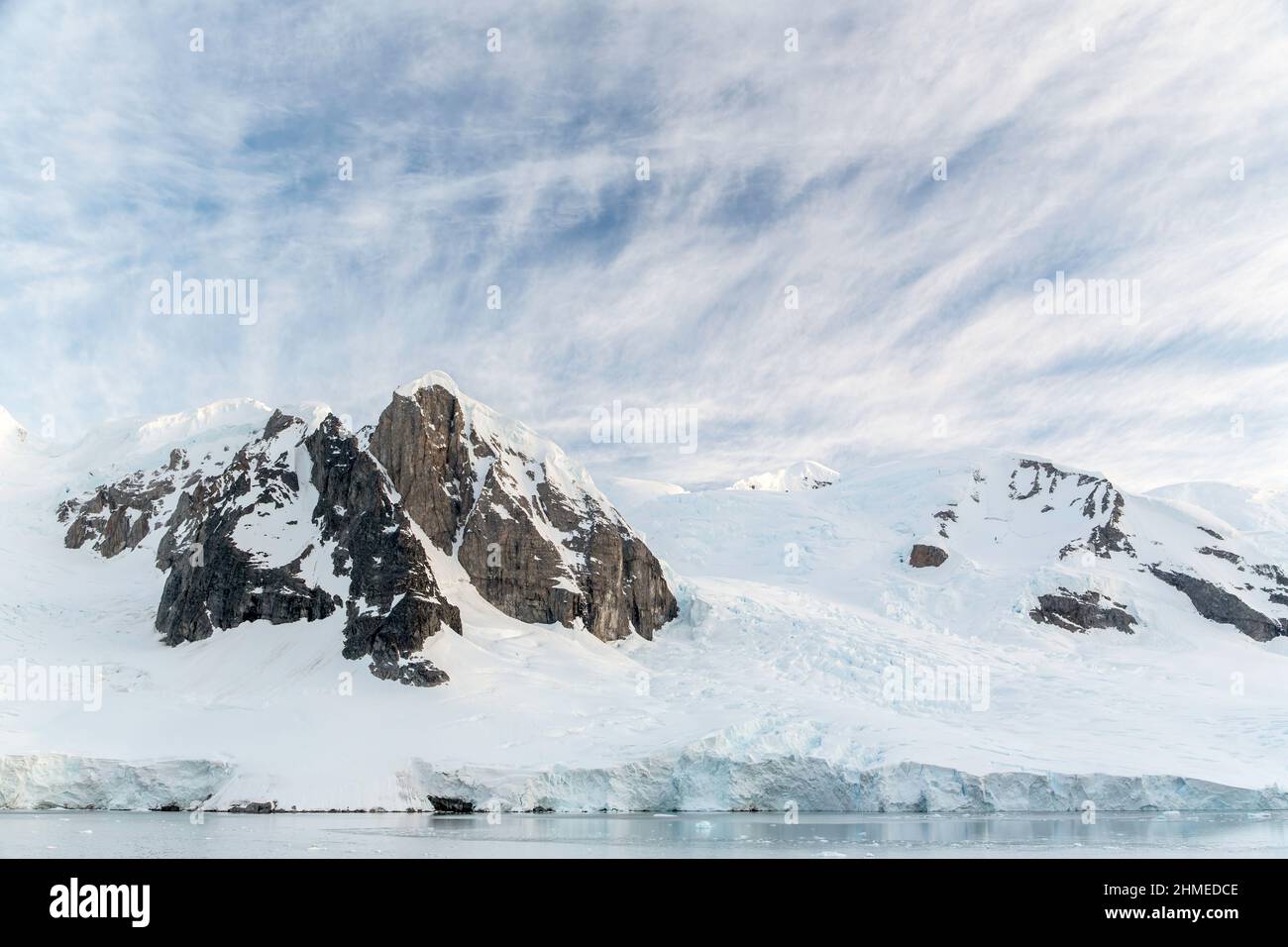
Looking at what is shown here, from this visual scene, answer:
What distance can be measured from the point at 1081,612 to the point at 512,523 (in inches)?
2472

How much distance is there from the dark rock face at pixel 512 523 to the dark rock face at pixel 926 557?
119ft

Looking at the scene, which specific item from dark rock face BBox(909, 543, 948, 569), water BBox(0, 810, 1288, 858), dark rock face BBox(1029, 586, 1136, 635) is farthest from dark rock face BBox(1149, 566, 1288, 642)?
water BBox(0, 810, 1288, 858)

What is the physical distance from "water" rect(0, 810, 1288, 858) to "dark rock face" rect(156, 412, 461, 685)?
82.6 feet

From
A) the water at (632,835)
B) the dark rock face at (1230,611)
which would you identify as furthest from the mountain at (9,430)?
the dark rock face at (1230,611)

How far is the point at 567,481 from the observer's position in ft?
350

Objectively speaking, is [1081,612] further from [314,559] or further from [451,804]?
[314,559]

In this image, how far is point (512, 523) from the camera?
9694 cm

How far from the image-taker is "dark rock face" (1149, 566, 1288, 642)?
116562 millimetres

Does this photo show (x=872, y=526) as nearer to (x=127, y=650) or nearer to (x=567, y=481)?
(x=567, y=481)

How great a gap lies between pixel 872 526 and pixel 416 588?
239 ft

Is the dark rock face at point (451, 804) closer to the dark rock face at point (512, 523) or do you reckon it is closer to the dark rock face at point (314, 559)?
the dark rock face at point (314, 559)

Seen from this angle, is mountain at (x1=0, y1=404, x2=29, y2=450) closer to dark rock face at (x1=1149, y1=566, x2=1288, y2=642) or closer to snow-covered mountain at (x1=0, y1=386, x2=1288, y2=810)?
snow-covered mountain at (x1=0, y1=386, x2=1288, y2=810)

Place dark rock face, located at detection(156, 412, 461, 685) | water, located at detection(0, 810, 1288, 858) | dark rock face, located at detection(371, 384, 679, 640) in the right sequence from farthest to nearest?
dark rock face, located at detection(371, 384, 679, 640) < dark rock face, located at detection(156, 412, 461, 685) < water, located at detection(0, 810, 1288, 858)
